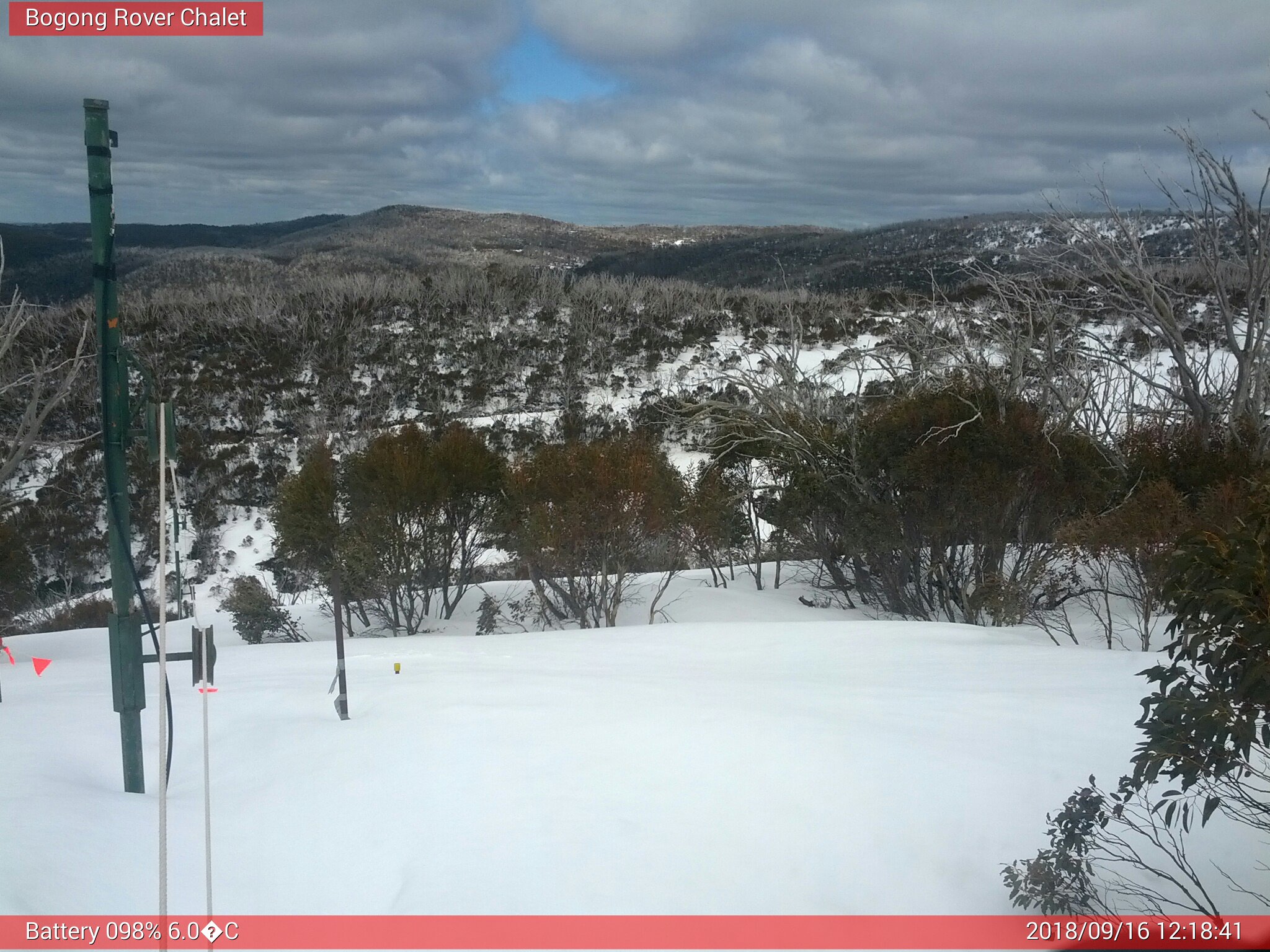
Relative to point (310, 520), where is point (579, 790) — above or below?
below

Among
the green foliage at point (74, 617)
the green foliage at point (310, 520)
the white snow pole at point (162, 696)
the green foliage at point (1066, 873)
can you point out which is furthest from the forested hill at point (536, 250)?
Result: the green foliage at point (1066, 873)

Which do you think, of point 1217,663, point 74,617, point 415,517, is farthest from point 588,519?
point 74,617

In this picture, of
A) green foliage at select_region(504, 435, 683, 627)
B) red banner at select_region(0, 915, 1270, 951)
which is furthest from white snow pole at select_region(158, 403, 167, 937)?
green foliage at select_region(504, 435, 683, 627)

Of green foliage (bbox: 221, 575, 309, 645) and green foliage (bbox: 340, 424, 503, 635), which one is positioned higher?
green foliage (bbox: 340, 424, 503, 635)

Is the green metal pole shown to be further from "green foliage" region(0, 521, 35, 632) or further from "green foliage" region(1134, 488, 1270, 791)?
"green foliage" region(0, 521, 35, 632)

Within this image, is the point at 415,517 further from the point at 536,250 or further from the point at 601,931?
the point at 536,250

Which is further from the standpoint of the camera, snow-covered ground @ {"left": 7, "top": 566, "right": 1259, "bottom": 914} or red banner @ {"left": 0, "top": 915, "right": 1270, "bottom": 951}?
snow-covered ground @ {"left": 7, "top": 566, "right": 1259, "bottom": 914}

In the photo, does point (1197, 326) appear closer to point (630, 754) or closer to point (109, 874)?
point (630, 754)
